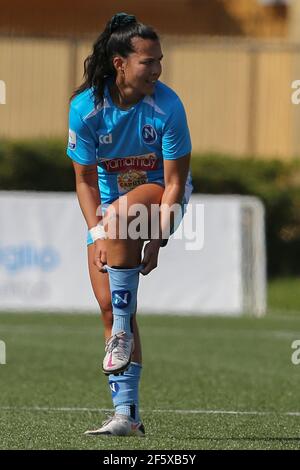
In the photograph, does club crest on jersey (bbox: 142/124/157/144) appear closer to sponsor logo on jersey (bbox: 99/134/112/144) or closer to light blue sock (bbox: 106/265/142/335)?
sponsor logo on jersey (bbox: 99/134/112/144)

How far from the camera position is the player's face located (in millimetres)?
6168

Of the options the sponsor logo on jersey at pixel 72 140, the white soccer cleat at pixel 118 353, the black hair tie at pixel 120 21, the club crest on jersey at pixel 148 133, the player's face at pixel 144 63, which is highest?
the black hair tie at pixel 120 21

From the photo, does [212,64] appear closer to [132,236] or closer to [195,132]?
[195,132]

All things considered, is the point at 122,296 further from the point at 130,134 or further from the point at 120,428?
the point at 130,134

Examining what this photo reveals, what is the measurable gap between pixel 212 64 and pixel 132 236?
60.7ft

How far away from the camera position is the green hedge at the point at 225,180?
70.0 ft

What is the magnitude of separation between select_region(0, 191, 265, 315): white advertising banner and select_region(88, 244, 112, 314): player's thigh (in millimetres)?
9610

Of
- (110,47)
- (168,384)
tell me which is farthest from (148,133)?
(168,384)

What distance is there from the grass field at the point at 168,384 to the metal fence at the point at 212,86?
8740 millimetres

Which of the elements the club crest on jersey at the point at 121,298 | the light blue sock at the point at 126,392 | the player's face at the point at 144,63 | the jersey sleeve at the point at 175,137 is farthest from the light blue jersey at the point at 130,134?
the light blue sock at the point at 126,392

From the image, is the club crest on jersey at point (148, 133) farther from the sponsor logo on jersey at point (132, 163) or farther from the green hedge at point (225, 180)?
the green hedge at point (225, 180)

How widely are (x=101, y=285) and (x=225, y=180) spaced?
15.4 m

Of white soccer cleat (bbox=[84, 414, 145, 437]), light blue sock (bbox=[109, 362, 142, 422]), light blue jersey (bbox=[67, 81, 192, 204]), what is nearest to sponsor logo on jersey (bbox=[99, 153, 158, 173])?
light blue jersey (bbox=[67, 81, 192, 204])

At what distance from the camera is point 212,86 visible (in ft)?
80.7
